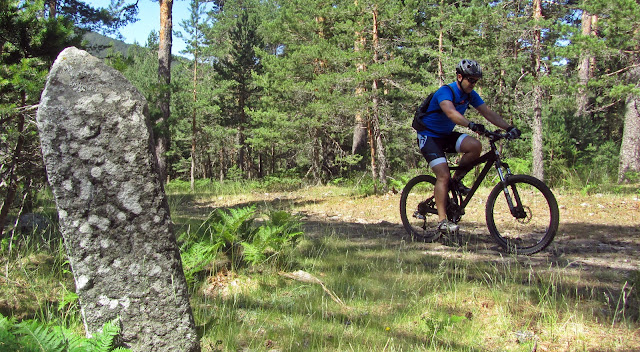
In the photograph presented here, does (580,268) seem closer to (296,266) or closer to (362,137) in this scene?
(296,266)

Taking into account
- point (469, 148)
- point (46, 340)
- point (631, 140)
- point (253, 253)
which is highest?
point (631, 140)

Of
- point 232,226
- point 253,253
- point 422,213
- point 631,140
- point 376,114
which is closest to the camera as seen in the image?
point 253,253

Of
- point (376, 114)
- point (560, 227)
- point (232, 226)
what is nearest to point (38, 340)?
point (232, 226)

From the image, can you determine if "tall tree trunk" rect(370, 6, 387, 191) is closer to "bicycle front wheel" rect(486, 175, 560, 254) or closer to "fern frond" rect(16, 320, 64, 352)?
"bicycle front wheel" rect(486, 175, 560, 254)

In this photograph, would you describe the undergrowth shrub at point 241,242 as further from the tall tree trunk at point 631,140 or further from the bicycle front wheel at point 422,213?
the tall tree trunk at point 631,140

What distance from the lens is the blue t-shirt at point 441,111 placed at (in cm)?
465

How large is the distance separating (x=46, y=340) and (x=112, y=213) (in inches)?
23.3

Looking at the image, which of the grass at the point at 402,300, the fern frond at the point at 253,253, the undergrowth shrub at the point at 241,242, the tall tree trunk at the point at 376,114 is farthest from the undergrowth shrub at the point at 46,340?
the tall tree trunk at the point at 376,114

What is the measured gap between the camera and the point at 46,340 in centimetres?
Result: 160

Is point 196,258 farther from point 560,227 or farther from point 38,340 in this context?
point 560,227

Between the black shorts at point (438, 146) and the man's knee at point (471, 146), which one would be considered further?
the black shorts at point (438, 146)

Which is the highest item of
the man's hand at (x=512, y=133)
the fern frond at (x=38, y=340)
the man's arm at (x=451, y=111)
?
the man's arm at (x=451, y=111)

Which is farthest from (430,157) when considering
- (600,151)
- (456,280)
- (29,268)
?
(600,151)

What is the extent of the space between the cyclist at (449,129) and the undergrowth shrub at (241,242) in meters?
1.94
